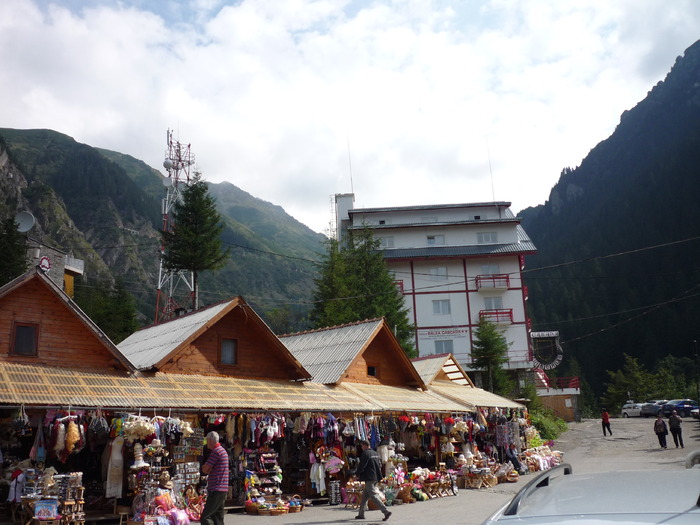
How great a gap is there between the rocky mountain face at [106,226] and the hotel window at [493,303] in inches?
935

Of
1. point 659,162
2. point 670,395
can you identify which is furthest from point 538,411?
point 659,162

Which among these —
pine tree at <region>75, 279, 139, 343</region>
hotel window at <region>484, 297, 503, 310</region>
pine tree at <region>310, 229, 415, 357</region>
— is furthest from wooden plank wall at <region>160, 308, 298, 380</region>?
hotel window at <region>484, 297, 503, 310</region>

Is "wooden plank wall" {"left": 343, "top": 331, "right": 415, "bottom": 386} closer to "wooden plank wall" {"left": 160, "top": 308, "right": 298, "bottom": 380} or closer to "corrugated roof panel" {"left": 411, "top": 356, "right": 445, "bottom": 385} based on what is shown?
"corrugated roof panel" {"left": 411, "top": 356, "right": 445, "bottom": 385}

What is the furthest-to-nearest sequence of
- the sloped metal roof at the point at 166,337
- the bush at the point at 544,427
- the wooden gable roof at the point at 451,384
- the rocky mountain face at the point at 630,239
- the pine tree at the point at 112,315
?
the rocky mountain face at the point at 630,239, the pine tree at the point at 112,315, the bush at the point at 544,427, the wooden gable roof at the point at 451,384, the sloped metal roof at the point at 166,337

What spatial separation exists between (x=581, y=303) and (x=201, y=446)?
11328 centimetres

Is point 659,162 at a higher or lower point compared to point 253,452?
higher

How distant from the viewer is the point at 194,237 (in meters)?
Result: 40.7

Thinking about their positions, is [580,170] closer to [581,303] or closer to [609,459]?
[581,303]

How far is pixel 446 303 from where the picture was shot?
53.8 meters

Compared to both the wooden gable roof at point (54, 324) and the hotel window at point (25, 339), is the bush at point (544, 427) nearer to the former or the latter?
the wooden gable roof at point (54, 324)

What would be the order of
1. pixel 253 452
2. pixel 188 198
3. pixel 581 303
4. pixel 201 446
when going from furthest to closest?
pixel 581 303, pixel 188 198, pixel 253 452, pixel 201 446

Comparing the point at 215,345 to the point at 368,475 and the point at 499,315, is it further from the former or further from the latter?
the point at 499,315

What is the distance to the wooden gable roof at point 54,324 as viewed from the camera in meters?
14.3

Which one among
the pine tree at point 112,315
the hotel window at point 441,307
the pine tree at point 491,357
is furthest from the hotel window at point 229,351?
the hotel window at point 441,307
